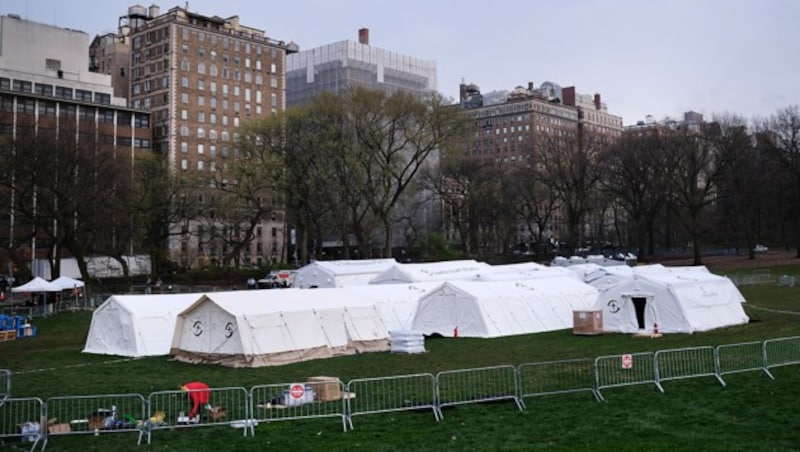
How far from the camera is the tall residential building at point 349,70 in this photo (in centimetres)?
11281

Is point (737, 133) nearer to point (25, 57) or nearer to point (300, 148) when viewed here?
point (300, 148)

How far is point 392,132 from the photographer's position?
6312cm

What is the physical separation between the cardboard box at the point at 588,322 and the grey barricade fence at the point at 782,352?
30.3 feet

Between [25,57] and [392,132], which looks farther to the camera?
[25,57]

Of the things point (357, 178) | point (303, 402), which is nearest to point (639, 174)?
point (357, 178)

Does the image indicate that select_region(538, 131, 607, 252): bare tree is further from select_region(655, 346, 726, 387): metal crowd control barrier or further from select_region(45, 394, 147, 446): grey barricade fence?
select_region(45, 394, 147, 446): grey barricade fence

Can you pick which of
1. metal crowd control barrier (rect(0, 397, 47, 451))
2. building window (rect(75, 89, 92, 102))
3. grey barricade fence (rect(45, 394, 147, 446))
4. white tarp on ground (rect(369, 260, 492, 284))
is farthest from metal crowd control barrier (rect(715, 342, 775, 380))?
building window (rect(75, 89, 92, 102))

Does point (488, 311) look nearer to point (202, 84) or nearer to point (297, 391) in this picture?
point (297, 391)

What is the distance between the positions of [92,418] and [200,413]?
1950 mm

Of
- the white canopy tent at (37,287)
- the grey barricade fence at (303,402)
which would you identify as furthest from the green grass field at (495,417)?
the white canopy tent at (37,287)

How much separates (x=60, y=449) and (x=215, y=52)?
3831 inches

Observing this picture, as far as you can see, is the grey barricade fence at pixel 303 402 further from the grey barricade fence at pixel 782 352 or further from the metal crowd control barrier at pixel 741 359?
the grey barricade fence at pixel 782 352

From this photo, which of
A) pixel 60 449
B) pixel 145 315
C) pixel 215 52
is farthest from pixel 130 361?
pixel 215 52

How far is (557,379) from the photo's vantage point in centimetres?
1828
